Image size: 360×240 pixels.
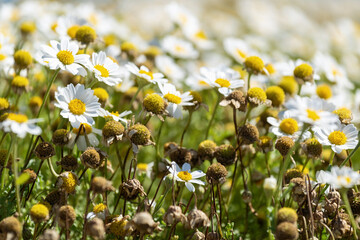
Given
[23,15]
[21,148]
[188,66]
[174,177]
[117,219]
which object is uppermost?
[23,15]

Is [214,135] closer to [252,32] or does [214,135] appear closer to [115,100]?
[115,100]

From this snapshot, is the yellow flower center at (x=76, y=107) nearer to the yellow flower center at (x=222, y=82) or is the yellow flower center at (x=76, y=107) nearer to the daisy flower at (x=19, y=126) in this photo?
the daisy flower at (x=19, y=126)

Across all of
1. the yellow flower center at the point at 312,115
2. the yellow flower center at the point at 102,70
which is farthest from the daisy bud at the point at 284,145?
the yellow flower center at the point at 102,70

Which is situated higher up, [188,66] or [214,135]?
[188,66]

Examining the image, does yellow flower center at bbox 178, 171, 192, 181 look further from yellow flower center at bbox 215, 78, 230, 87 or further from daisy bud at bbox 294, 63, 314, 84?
daisy bud at bbox 294, 63, 314, 84

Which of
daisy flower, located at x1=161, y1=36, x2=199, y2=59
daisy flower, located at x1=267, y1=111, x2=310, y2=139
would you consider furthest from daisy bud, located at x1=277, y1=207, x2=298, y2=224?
daisy flower, located at x1=161, y1=36, x2=199, y2=59

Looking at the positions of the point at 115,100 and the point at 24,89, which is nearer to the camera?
the point at 24,89

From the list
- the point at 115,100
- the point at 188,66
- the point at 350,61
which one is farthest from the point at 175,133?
the point at 350,61
